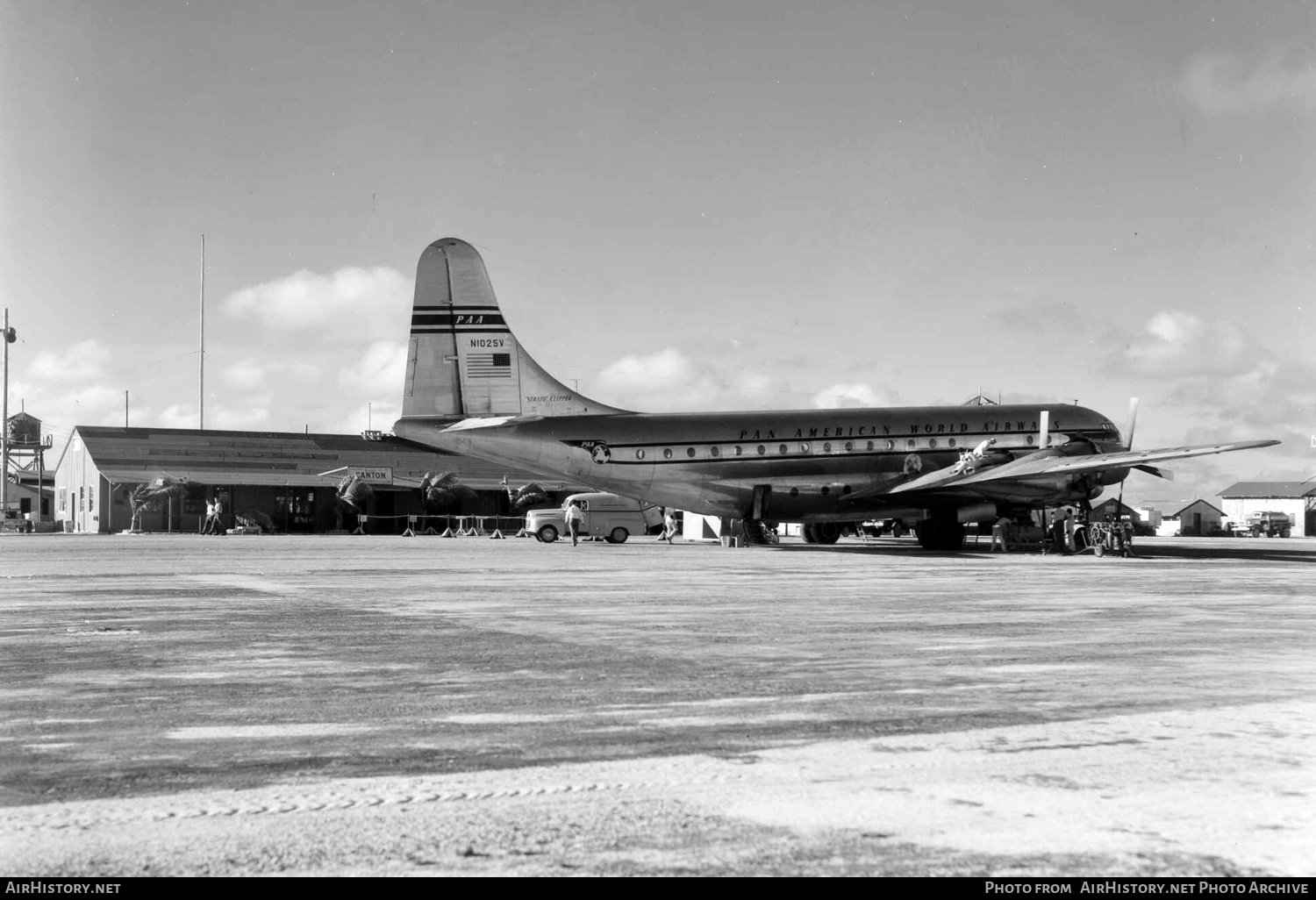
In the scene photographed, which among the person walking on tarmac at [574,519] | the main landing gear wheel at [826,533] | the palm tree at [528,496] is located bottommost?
the main landing gear wheel at [826,533]

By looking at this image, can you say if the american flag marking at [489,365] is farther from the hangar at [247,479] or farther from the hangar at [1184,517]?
the hangar at [1184,517]

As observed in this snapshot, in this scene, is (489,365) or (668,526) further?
(668,526)

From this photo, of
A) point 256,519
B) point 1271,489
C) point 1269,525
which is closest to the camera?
point 256,519

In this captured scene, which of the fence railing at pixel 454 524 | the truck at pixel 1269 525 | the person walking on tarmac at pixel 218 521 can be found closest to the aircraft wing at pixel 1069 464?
the fence railing at pixel 454 524

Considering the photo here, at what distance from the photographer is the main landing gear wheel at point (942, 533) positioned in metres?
35.4

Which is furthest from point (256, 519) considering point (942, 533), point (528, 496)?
point (942, 533)

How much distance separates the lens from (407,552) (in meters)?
33.5

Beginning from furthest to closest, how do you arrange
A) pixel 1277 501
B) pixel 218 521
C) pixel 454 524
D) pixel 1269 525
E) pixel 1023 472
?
pixel 1277 501
pixel 1269 525
pixel 454 524
pixel 218 521
pixel 1023 472

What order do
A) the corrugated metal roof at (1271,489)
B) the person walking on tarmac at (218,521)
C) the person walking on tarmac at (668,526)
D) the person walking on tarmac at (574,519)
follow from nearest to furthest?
1. the person walking on tarmac at (574,519)
2. the person walking on tarmac at (668,526)
3. the person walking on tarmac at (218,521)
4. the corrugated metal roof at (1271,489)

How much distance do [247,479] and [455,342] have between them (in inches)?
1689

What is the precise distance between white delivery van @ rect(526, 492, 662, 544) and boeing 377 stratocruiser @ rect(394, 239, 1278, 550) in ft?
41.5

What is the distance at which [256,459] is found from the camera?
74500 millimetres

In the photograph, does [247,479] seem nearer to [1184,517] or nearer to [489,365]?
[489,365]
